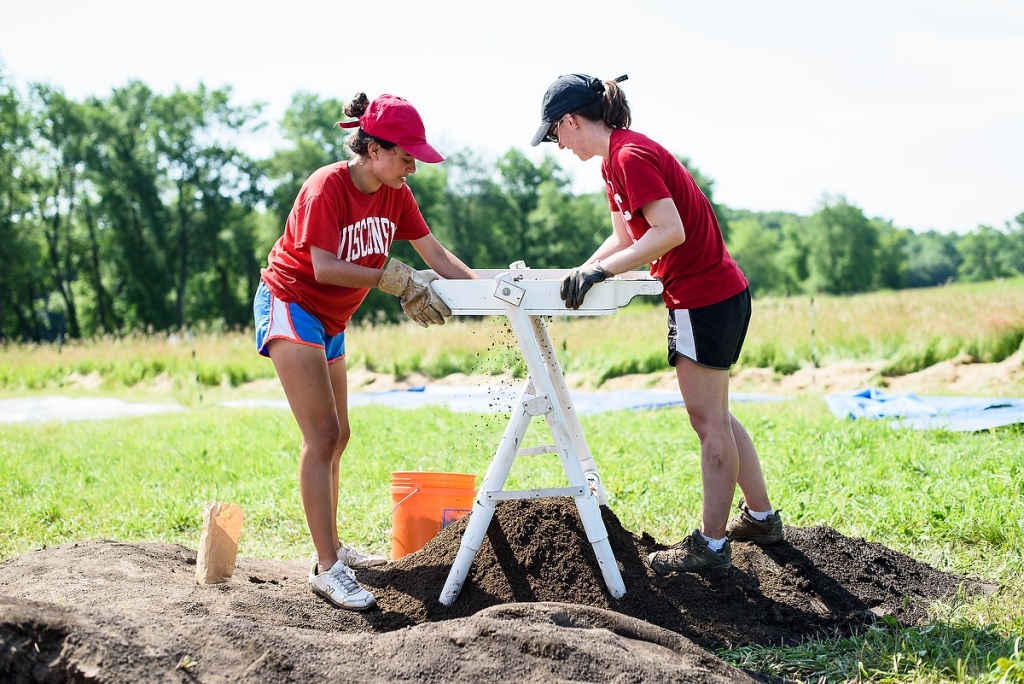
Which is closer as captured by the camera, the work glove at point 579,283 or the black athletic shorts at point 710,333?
the work glove at point 579,283

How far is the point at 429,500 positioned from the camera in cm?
381

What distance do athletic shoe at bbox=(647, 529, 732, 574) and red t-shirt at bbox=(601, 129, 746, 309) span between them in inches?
35.5

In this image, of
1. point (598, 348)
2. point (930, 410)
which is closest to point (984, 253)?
point (598, 348)

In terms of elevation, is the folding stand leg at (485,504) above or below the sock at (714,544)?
above

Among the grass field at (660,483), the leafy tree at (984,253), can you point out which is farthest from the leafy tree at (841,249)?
the grass field at (660,483)

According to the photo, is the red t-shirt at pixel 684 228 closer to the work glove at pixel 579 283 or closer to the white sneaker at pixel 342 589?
the work glove at pixel 579 283

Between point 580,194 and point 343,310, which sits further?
point 580,194

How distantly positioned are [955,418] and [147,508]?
225 inches

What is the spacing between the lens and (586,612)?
2.80 metres

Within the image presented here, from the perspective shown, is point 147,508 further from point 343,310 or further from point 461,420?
point 461,420

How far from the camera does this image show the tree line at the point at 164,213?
38250 mm

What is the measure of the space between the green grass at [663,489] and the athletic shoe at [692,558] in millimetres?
481

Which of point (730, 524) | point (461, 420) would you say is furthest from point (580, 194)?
point (730, 524)

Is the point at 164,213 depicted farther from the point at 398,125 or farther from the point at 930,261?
the point at 930,261
